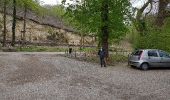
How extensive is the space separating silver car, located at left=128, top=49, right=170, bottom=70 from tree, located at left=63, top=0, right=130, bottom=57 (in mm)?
5679

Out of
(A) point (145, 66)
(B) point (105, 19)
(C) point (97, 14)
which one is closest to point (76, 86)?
(A) point (145, 66)

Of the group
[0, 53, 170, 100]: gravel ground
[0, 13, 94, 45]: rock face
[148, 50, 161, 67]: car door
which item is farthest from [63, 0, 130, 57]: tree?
[0, 13, 94, 45]: rock face

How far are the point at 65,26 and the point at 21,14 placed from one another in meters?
11.6

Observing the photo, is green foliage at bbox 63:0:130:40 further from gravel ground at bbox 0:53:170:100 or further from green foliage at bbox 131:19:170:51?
gravel ground at bbox 0:53:170:100

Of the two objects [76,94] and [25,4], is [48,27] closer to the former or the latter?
[25,4]

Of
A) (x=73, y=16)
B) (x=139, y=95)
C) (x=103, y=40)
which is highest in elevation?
(x=73, y=16)

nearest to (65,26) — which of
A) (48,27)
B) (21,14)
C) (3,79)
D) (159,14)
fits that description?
(48,27)

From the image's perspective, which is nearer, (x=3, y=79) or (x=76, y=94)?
(x=76, y=94)

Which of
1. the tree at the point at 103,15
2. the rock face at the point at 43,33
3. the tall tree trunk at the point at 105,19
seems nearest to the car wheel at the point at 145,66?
the tree at the point at 103,15

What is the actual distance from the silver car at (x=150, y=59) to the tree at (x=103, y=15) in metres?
5.68

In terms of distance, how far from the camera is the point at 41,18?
246 ft

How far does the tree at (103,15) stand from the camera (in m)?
33.2

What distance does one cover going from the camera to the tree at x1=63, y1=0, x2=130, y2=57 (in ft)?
109

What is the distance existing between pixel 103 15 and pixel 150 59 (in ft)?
24.5
